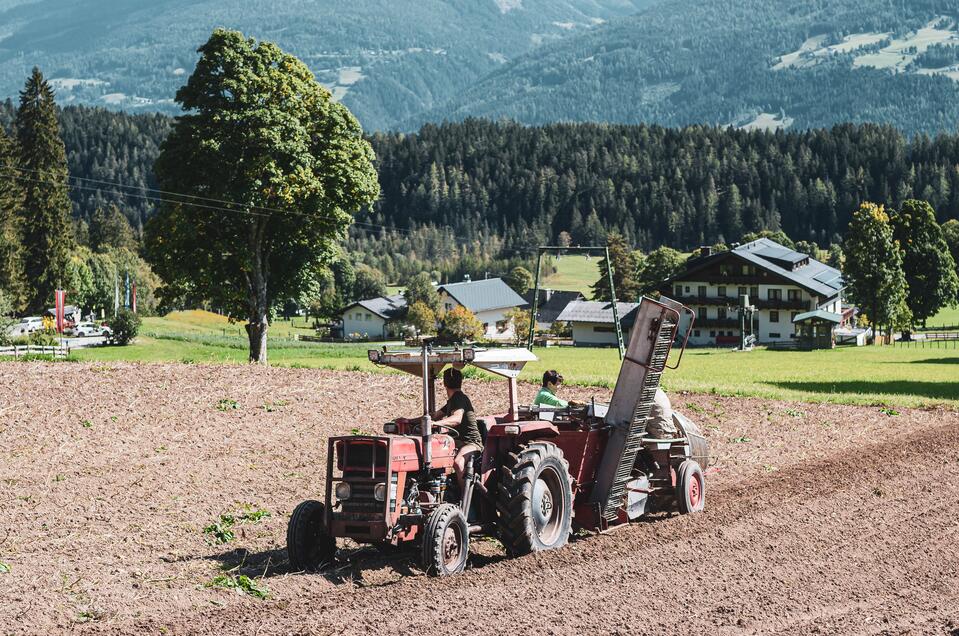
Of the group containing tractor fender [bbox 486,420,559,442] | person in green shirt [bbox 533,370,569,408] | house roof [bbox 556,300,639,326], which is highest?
house roof [bbox 556,300,639,326]

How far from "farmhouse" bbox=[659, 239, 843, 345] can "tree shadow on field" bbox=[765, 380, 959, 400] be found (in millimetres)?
61873

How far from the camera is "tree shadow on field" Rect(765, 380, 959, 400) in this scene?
4216 centimetres

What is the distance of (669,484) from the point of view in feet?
57.0

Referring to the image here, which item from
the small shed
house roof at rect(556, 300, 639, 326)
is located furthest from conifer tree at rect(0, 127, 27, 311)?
the small shed

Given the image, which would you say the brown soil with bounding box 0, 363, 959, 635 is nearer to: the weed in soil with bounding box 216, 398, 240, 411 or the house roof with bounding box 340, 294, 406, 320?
the weed in soil with bounding box 216, 398, 240, 411

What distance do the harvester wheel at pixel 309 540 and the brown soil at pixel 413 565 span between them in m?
0.43

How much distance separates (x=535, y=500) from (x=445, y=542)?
1.66m

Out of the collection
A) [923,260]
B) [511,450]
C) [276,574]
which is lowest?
[276,574]

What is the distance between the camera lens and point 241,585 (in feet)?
42.7

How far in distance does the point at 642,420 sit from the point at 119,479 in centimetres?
916

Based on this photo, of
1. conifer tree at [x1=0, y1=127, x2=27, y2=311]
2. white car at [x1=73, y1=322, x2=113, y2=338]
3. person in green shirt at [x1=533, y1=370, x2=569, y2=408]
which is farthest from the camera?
white car at [x1=73, y1=322, x2=113, y2=338]

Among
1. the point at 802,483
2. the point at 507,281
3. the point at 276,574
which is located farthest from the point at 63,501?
the point at 507,281

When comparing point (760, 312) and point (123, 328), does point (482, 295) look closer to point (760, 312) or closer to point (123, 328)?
point (760, 312)

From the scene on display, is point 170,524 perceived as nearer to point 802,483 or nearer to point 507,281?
point 802,483
